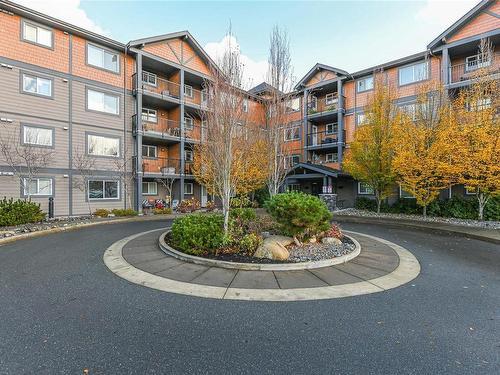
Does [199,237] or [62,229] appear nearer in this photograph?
[199,237]

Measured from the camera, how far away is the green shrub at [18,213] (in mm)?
11508

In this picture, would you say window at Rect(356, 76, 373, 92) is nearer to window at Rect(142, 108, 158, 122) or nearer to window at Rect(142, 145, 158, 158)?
window at Rect(142, 108, 158, 122)

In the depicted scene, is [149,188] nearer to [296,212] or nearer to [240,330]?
[296,212]

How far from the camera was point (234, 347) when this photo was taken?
10.2 feet

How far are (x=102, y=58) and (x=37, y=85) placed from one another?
4.38 m

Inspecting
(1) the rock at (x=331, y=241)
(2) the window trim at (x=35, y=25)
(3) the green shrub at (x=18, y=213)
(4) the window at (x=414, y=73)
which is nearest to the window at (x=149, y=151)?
(2) the window trim at (x=35, y=25)

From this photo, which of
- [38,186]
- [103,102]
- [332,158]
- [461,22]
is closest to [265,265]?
[38,186]

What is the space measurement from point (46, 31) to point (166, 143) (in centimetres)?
969

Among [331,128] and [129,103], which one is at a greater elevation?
[129,103]

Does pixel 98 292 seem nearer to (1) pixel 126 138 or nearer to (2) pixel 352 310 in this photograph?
(2) pixel 352 310

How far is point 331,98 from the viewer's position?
2397cm

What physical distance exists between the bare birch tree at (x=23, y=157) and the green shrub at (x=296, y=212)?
13.9 metres

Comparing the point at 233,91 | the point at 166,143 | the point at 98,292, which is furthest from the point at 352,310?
the point at 166,143

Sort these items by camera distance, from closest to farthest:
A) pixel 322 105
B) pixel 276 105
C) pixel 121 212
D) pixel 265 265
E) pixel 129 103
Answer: pixel 265 265 → pixel 276 105 → pixel 121 212 → pixel 129 103 → pixel 322 105
